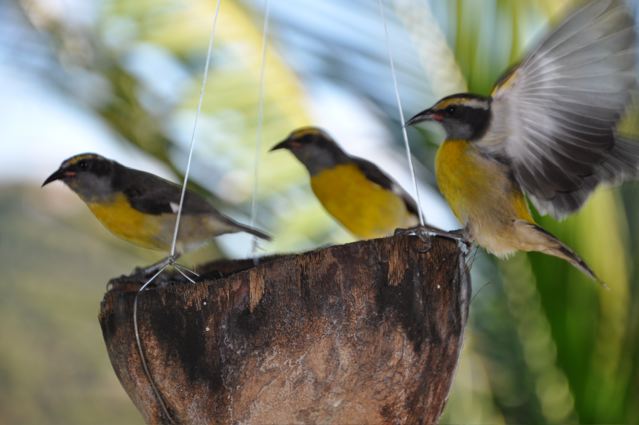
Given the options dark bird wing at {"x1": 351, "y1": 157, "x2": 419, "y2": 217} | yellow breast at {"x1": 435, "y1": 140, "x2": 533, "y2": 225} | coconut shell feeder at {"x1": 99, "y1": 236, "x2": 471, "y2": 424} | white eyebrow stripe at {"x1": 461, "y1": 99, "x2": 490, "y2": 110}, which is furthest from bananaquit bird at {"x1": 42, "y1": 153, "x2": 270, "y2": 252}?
coconut shell feeder at {"x1": 99, "y1": 236, "x2": 471, "y2": 424}

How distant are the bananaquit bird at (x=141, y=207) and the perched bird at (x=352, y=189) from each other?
542mm

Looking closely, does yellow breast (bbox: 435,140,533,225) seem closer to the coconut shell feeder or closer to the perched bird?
the coconut shell feeder

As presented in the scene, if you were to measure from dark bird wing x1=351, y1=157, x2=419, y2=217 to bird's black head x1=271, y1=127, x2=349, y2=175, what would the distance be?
0.28 feet

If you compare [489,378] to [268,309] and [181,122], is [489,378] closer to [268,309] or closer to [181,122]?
[181,122]

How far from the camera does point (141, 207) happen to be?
3422 mm

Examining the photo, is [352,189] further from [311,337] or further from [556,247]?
[311,337]

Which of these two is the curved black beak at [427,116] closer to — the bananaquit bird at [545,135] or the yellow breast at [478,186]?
the bananaquit bird at [545,135]

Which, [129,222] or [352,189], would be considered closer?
[129,222]

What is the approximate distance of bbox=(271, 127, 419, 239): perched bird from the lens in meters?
3.86

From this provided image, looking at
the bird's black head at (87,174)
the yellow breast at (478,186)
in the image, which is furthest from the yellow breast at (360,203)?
the yellow breast at (478,186)

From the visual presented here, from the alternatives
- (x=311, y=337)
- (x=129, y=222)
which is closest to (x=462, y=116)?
(x=311, y=337)

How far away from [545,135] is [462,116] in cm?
27

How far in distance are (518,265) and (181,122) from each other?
68.1 inches

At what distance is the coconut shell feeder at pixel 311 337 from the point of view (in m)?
2.06
